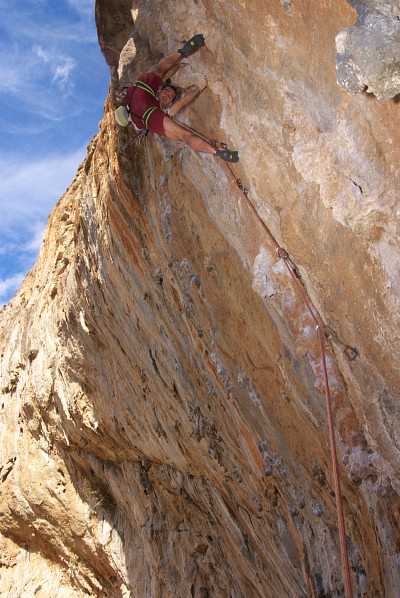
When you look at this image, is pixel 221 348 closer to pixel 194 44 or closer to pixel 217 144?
pixel 217 144

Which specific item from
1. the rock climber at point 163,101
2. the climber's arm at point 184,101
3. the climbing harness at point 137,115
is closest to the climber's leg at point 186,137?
the rock climber at point 163,101

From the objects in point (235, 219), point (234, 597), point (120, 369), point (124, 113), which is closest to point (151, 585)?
point (234, 597)

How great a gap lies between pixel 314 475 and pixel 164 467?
154 inches

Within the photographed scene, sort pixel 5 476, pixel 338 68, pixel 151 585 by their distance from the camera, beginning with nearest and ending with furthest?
pixel 338 68 → pixel 151 585 → pixel 5 476

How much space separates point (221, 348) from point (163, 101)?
2667mm

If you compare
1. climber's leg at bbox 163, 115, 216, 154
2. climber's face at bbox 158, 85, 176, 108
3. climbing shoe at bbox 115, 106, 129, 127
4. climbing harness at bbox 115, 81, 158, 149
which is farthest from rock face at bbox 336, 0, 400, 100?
climbing shoe at bbox 115, 106, 129, 127

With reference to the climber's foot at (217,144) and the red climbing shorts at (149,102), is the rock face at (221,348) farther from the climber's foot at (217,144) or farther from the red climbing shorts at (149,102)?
the red climbing shorts at (149,102)

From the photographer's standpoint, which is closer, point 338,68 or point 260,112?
point 338,68

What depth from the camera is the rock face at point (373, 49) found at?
2189 millimetres

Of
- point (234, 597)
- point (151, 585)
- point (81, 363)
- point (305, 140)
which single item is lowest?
point (234, 597)

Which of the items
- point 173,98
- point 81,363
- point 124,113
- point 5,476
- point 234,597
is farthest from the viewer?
point 5,476

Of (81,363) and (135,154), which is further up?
(135,154)

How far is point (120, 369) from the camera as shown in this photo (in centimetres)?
760

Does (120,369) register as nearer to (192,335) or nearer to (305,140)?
(192,335)
